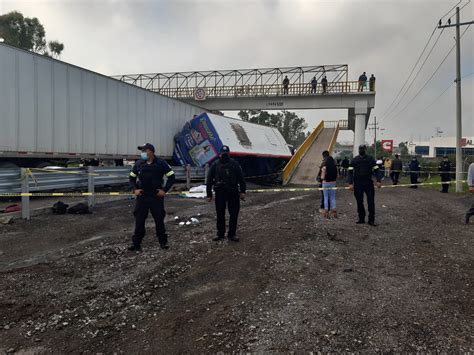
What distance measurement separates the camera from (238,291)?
4020 mm

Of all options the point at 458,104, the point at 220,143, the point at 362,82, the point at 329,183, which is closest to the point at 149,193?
the point at 329,183

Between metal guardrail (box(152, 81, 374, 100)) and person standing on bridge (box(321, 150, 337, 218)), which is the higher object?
metal guardrail (box(152, 81, 374, 100))

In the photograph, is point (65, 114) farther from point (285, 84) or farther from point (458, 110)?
point (285, 84)

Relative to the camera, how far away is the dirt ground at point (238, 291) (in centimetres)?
308

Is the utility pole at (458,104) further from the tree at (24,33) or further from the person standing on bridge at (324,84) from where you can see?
the tree at (24,33)

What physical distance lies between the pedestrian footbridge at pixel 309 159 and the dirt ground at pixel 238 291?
12.0 m

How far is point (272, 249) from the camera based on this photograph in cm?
554

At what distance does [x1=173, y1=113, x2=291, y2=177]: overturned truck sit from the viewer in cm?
1516

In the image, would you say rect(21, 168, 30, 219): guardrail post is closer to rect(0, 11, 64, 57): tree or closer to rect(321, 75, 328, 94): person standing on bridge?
rect(321, 75, 328, 94): person standing on bridge

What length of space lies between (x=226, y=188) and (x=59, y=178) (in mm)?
4991

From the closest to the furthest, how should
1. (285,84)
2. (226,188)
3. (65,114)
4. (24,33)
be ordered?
(226,188) → (65,114) → (285,84) → (24,33)

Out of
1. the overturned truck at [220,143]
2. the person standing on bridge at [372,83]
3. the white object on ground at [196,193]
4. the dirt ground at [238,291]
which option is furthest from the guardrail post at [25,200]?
the person standing on bridge at [372,83]

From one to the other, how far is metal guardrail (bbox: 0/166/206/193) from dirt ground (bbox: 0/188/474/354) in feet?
3.59

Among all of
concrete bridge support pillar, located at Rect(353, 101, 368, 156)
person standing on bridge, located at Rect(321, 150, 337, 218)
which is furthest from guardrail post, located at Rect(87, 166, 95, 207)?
concrete bridge support pillar, located at Rect(353, 101, 368, 156)
